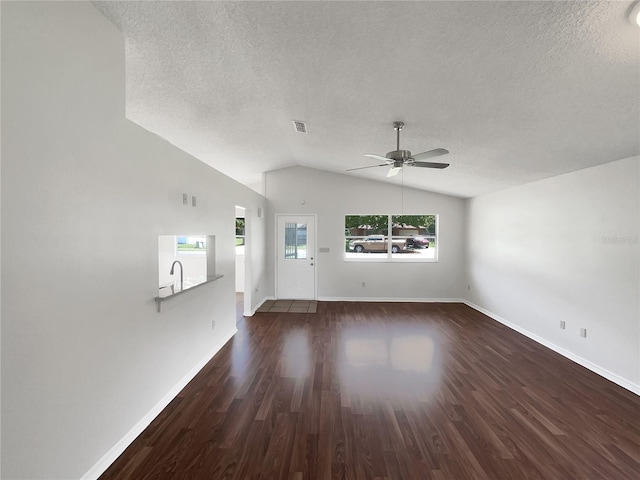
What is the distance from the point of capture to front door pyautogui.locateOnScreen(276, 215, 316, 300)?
6832 mm

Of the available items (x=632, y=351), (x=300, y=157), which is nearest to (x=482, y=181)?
(x=632, y=351)

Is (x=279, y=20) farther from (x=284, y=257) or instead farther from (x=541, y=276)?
(x=284, y=257)

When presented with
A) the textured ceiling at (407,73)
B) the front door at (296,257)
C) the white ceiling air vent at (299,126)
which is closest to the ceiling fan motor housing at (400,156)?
the textured ceiling at (407,73)

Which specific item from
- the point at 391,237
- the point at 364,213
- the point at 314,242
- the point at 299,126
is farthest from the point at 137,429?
the point at 391,237

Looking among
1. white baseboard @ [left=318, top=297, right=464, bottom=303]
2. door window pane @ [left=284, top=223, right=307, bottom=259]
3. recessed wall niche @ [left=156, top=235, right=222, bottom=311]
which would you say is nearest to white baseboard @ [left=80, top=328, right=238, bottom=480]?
recessed wall niche @ [left=156, top=235, right=222, bottom=311]

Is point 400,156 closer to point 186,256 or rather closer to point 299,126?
point 299,126

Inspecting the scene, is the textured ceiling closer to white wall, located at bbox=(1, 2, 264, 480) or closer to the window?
white wall, located at bbox=(1, 2, 264, 480)

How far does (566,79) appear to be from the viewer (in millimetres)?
2064

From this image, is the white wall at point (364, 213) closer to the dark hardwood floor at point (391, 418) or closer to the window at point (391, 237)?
the window at point (391, 237)

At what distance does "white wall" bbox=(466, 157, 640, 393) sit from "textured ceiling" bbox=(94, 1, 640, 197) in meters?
0.36

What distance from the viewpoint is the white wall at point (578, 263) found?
10.0ft

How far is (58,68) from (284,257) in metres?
5.46

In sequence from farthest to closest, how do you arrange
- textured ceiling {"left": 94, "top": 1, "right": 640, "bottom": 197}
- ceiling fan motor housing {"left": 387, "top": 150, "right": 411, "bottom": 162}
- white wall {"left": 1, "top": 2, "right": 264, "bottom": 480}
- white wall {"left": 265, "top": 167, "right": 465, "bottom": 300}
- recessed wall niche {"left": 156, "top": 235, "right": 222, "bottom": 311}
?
white wall {"left": 265, "top": 167, "right": 465, "bottom": 300} → recessed wall niche {"left": 156, "top": 235, "right": 222, "bottom": 311} → ceiling fan motor housing {"left": 387, "top": 150, "right": 411, "bottom": 162} → textured ceiling {"left": 94, "top": 1, "right": 640, "bottom": 197} → white wall {"left": 1, "top": 2, "right": 264, "bottom": 480}

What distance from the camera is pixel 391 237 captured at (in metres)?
6.84
